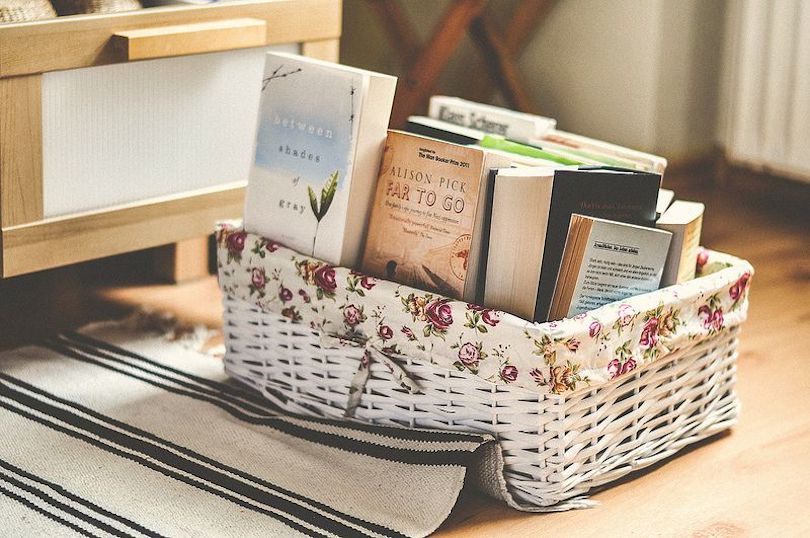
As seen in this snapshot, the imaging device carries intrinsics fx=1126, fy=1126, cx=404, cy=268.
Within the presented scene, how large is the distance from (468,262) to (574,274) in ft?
0.33

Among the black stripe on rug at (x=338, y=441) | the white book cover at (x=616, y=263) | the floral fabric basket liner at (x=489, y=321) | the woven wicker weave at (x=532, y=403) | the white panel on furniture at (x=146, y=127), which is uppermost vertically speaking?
the white panel on furniture at (x=146, y=127)

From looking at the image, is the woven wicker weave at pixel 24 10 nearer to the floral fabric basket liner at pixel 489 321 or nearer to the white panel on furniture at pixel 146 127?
the white panel on furniture at pixel 146 127

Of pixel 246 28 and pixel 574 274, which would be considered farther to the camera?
pixel 246 28

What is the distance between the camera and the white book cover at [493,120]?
1267 mm

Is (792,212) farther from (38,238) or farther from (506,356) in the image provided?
(38,238)

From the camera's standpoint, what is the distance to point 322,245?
1170 mm

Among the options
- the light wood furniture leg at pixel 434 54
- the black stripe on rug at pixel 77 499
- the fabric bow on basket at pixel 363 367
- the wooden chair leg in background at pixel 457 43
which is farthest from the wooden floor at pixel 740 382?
the light wood furniture leg at pixel 434 54

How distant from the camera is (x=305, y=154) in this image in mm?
1186

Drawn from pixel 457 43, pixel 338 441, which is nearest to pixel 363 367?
pixel 338 441

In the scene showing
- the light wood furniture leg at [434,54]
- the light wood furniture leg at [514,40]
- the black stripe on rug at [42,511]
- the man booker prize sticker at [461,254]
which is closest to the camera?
the black stripe on rug at [42,511]

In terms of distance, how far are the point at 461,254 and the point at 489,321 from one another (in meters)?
0.10

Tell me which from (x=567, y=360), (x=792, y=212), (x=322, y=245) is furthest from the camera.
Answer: (x=792, y=212)

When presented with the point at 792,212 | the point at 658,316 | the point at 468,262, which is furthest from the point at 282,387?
the point at 792,212

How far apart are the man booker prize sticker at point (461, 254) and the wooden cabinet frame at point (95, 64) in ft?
1.53
